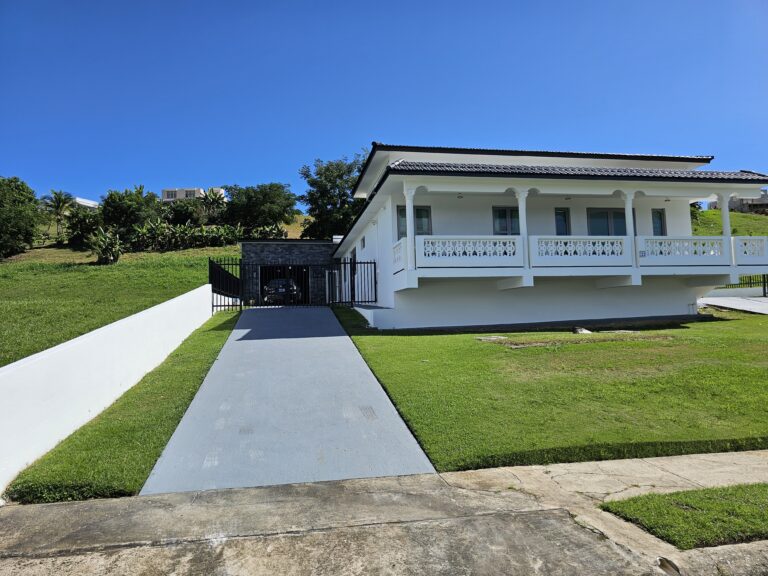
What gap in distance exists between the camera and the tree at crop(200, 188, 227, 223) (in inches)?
2151

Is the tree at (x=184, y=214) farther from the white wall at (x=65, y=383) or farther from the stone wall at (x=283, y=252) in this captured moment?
the white wall at (x=65, y=383)

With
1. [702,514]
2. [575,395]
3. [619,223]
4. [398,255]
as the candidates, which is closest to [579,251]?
[619,223]

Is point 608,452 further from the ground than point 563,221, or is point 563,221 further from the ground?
point 563,221

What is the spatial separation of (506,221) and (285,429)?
38.3 ft

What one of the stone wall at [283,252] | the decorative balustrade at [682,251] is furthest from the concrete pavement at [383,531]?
the stone wall at [283,252]

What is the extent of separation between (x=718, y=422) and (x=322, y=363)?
6337mm

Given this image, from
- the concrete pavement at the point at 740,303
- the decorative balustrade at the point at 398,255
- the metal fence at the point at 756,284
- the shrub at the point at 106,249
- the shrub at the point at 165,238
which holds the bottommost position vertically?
the concrete pavement at the point at 740,303

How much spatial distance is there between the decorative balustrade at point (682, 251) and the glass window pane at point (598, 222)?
173 centimetres

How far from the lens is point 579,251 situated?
14422 millimetres

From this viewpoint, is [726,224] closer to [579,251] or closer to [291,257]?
[579,251]

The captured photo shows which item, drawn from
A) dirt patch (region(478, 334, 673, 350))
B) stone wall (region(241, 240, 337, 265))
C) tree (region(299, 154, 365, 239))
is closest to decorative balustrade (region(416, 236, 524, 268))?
dirt patch (region(478, 334, 673, 350))

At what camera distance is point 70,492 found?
4.29 m

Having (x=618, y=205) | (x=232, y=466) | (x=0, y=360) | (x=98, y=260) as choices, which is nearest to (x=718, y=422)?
(x=232, y=466)

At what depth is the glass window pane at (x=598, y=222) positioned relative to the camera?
16406mm
